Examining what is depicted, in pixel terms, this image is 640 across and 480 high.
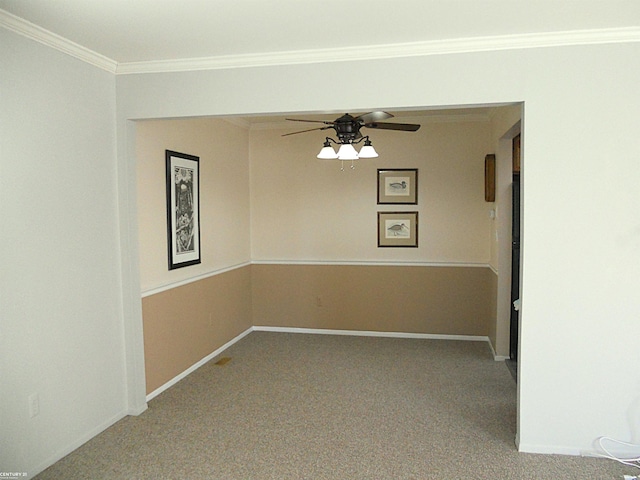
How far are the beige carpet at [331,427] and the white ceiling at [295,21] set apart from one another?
2.43 m

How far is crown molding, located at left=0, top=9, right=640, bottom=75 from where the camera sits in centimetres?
281

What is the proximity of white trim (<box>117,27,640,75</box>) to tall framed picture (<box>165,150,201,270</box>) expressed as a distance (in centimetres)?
94

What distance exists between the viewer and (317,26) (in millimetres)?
2734

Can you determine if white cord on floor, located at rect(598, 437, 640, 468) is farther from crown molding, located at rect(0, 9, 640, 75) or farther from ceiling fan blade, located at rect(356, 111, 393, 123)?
ceiling fan blade, located at rect(356, 111, 393, 123)

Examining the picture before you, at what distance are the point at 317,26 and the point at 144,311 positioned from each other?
2.41 metres

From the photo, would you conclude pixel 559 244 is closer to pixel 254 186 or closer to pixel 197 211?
pixel 197 211

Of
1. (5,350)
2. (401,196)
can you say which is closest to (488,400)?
(401,196)

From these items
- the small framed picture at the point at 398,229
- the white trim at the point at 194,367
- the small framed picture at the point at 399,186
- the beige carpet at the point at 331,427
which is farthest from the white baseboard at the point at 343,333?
the small framed picture at the point at 399,186

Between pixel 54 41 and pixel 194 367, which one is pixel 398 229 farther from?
pixel 54 41

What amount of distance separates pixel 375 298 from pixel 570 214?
3125 millimetres

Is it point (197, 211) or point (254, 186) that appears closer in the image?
point (197, 211)

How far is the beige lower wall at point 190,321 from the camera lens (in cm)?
400

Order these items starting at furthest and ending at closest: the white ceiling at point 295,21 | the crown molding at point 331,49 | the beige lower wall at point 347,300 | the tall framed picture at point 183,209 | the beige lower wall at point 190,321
Answer: the beige lower wall at point 347,300
the tall framed picture at point 183,209
the beige lower wall at point 190,321
the crown molding at point 331,49
the white ceiling at point 295,21

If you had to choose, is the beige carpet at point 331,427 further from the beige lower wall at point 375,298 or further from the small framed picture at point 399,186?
the small framed picture at point 399,186
